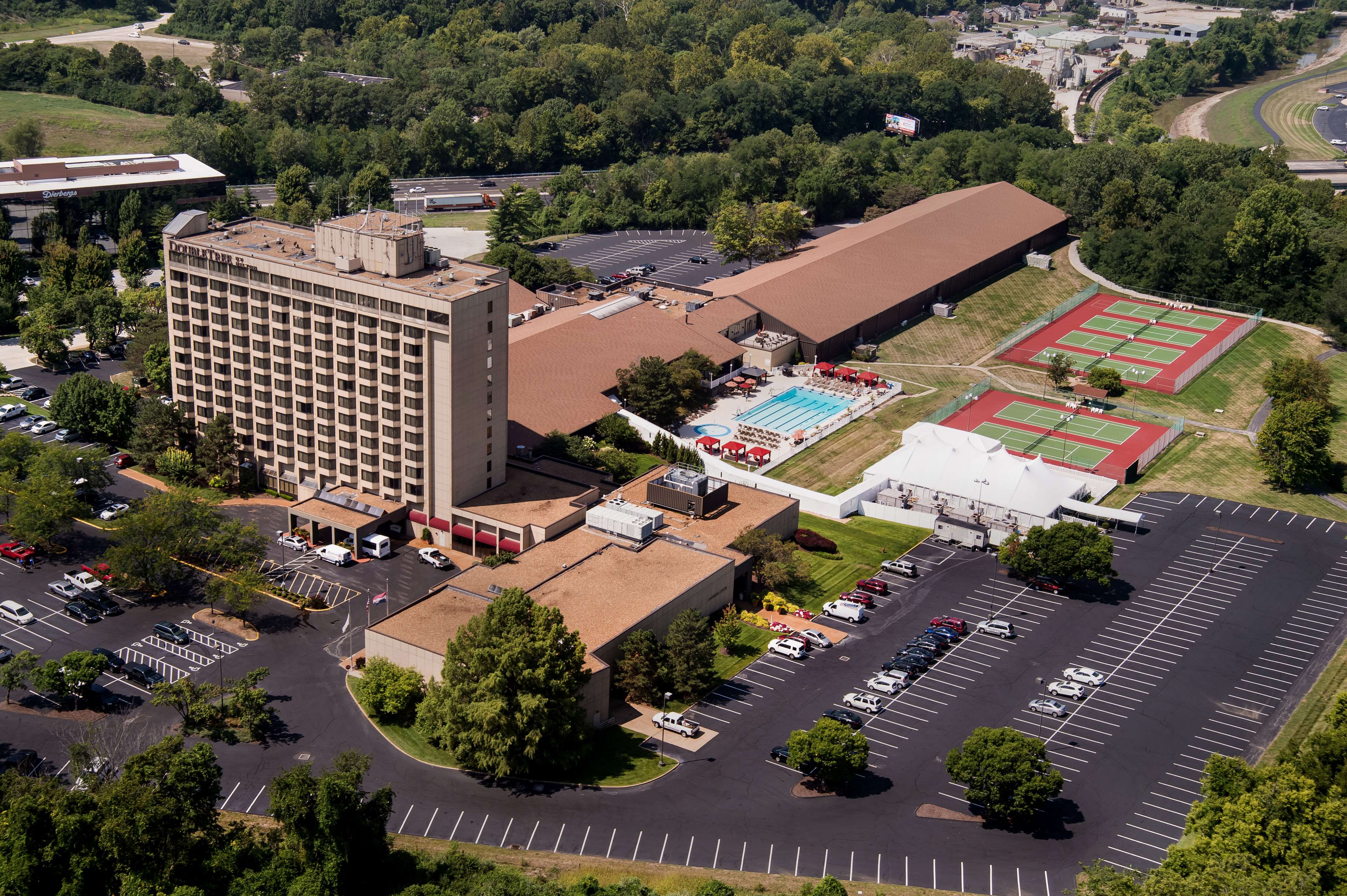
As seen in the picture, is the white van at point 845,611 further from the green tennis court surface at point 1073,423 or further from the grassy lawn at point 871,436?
the green tennis court surface at point 1073,423


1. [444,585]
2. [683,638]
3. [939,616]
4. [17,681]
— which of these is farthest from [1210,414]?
[17,681]

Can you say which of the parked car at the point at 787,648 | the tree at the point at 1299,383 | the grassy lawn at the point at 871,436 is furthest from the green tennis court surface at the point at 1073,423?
the parked car at the point at 787,648

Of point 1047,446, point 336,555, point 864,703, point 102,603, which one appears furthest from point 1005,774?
point 102,603

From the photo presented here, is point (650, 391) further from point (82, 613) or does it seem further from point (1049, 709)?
point (82, 613)

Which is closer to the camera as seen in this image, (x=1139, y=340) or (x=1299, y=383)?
(x=1299, y=383)

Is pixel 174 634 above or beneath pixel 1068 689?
beneath

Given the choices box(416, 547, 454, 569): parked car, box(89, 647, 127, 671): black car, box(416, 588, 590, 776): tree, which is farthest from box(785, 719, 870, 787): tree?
box(89, 647, 127, 671): black car

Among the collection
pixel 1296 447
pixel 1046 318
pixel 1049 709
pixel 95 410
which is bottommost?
pixel 1049 709
